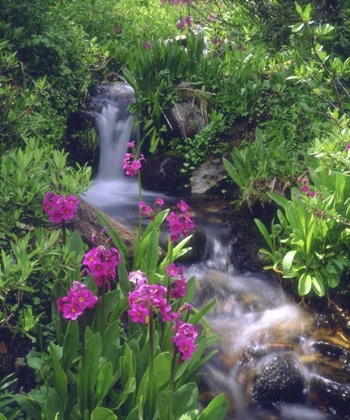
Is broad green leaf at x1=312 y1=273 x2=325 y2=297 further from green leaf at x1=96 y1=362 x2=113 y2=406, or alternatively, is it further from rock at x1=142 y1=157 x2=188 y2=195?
rock at x1=142 y1=157 x2=188 y2=195

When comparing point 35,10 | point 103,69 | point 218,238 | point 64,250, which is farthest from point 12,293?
point 103,69

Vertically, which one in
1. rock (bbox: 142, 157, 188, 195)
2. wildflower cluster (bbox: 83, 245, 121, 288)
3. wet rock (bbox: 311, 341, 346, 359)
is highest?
wildflower cluster (bbox: 83, 245, 121, 288)

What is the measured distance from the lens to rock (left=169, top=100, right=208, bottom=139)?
682 centimetres

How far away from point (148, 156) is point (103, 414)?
486cm

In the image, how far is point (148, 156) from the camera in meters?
7.06

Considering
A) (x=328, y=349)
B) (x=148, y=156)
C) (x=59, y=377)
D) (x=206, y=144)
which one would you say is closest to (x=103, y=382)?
(x=59, y=377)

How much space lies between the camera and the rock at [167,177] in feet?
22.1

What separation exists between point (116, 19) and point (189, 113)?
10.5 feet

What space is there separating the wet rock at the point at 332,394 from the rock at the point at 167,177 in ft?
10.9

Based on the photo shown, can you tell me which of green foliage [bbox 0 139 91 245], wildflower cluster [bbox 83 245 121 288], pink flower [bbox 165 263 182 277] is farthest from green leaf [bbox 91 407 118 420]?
green foliage [bbox 0 139 91 245]

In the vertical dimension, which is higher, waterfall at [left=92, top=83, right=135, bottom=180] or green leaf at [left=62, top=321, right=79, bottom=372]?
green leaf at [left=62, top=321, right=79, bottom=372]

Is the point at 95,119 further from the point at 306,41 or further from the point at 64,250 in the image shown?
the point at 64,250

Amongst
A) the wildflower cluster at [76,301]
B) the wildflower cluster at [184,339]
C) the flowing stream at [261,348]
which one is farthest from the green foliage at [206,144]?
the wildflower cluster at [184,339]

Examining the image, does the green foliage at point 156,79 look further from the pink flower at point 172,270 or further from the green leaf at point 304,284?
the pink flower at point 172,270
